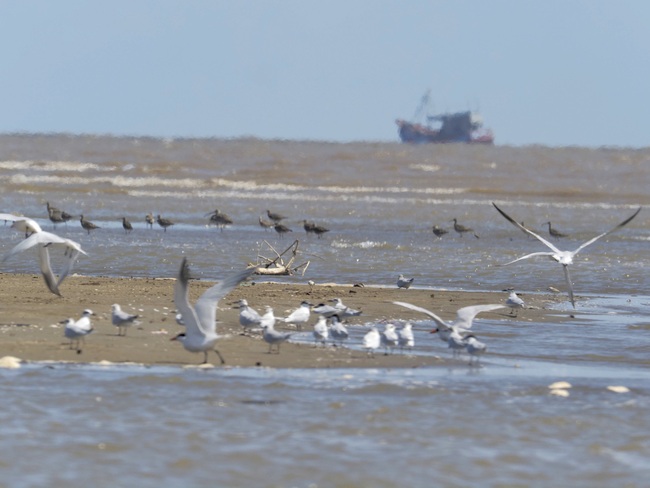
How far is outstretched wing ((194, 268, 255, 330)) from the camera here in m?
10.6

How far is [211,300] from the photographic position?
1070 centimetres

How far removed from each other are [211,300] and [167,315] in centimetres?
351

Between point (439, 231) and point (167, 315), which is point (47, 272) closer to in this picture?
point (167, 315)

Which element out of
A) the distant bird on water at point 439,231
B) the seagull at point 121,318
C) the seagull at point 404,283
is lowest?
the seagull at point 404,283

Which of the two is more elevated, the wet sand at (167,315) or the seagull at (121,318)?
the seagull at (121,318)

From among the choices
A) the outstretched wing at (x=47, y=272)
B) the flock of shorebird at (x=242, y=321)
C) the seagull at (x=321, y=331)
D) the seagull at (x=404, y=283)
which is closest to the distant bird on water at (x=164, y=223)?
the seagull at (x=404, y=283)

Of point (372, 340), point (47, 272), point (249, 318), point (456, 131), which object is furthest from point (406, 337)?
point (456, 131)

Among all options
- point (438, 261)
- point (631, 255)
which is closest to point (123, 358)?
point (438, 261)

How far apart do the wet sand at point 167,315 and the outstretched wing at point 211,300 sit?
57cm

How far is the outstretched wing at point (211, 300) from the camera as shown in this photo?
10633mm

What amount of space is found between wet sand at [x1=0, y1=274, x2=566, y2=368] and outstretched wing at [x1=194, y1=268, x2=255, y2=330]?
0.57m

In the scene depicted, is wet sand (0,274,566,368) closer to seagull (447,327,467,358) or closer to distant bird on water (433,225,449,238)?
seagull (447,327,467,358)

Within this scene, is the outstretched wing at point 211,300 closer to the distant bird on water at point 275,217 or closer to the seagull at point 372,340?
the seagull at point 372,340

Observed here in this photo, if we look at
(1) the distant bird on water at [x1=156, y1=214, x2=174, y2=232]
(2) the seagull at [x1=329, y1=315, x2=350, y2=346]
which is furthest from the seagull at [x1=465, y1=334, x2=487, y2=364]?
(1) the distant bird on water at [x1=156, y1=214, x2=174, y2=232]
